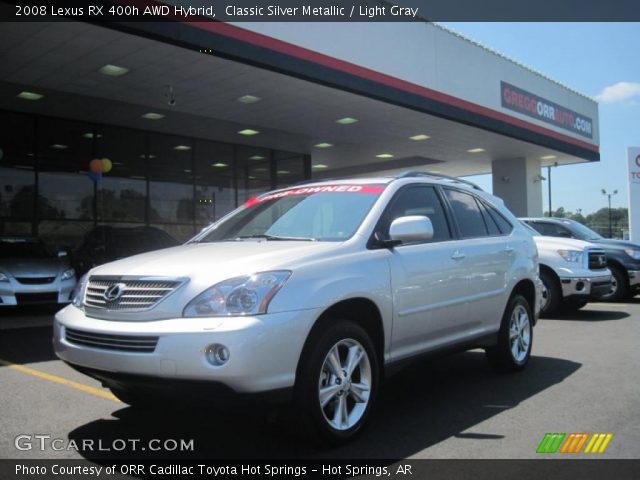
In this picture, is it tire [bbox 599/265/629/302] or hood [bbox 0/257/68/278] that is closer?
hood [bbox 0/257/68/278]

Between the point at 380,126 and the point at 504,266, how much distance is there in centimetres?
1251

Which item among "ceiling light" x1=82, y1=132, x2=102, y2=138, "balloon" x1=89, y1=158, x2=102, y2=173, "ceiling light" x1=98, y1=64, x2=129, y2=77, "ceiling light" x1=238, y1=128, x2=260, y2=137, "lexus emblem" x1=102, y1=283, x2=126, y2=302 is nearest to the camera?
"lexus emblem" x1=102, y1=283, x2=126, y2=302

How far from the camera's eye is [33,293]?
10.2 meters

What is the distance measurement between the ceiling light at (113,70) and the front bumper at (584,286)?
9.40 m

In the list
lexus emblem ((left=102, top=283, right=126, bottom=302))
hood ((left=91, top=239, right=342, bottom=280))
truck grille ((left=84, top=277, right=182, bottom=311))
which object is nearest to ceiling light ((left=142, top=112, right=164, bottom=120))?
hood ((left=91, top=239, right=342, bottom=280))

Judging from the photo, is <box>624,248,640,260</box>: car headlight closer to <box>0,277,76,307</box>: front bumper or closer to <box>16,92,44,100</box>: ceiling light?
<box>0,277,76,307</box>: front bumper

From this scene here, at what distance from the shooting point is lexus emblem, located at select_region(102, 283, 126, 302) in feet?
12.0

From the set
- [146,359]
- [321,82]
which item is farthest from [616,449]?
[321,82]

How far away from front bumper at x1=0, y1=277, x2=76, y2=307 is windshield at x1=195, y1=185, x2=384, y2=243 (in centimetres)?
646

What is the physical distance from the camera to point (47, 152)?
52.8ft

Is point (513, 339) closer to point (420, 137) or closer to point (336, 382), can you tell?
point (336, 382)

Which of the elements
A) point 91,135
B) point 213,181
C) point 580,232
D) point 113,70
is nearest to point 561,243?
point 580,232

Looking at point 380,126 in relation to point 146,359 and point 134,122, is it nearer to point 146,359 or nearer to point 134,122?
point 134,122

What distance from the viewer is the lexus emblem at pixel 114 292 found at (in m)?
3.67
